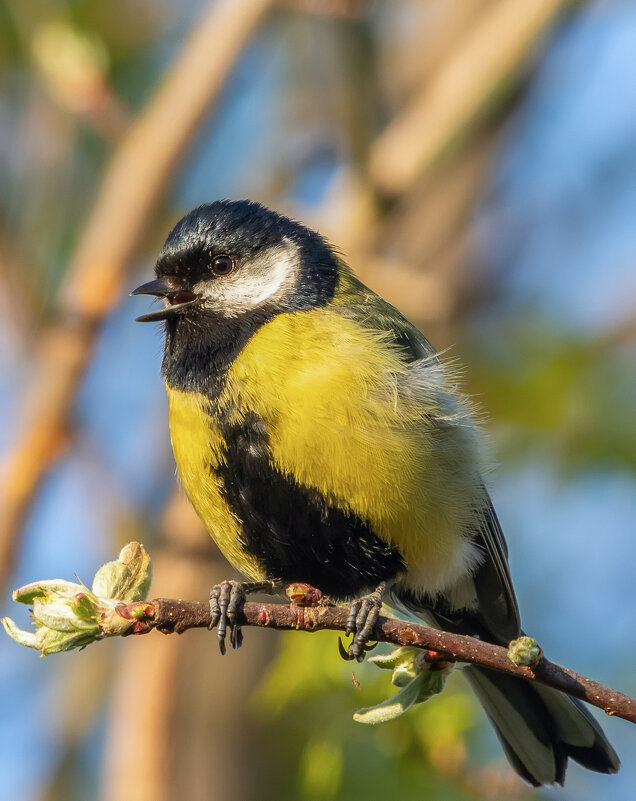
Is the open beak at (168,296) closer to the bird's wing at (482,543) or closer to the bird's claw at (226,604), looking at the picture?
the bird's wing at (482,543)

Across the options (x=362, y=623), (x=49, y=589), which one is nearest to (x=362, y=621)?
(x=362, y=623)

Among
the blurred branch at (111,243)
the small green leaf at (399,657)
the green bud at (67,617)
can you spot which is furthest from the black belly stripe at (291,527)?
the green bud at (67,617)

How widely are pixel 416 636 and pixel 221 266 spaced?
170cm

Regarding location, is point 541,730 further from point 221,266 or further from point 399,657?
point 221,266

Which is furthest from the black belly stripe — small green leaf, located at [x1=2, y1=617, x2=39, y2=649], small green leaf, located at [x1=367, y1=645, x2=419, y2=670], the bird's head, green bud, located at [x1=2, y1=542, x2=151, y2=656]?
small green leaf, located at [x1=2, y1=617, x2=39, y2=649]

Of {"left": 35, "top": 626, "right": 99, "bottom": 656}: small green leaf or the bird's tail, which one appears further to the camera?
the bird's tail

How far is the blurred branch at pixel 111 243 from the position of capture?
3.59 meters

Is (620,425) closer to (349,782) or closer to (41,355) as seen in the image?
(349,782)

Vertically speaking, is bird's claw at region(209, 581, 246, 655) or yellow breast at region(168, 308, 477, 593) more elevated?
yellow breast at region(168, 308, 477, 593)

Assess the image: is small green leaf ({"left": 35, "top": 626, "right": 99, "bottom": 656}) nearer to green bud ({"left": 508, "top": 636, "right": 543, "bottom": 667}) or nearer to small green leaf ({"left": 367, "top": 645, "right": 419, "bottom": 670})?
small green leaf ({"left": 367, "top": 645, "right": 419, "bottom": 670})

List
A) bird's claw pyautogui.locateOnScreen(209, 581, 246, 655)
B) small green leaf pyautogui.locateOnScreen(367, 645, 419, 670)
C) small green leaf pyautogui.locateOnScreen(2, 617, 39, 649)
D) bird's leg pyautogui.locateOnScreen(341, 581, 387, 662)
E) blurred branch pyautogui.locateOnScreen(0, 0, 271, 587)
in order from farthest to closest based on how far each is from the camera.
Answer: blurred branch pyautogui.locateOnScreen(0, 0, 271, 587) < bird's claw pyautogui.locateOnScreen(209, 581, 246, 655) < bird's leg pyautogui.locateOnScreen(341, 581, 387, 662) < small green leaf pyautogui.locateOnScreen(367, 645, 419, 670) < small green leaf pyautogui.locateOnScreen(2, 617, 39, 649)

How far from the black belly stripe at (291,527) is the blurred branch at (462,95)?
201cm

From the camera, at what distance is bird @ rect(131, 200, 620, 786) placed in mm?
2945

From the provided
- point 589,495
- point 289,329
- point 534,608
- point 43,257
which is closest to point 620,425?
point 589,495
